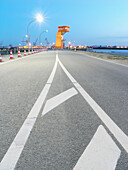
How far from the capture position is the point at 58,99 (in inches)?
199

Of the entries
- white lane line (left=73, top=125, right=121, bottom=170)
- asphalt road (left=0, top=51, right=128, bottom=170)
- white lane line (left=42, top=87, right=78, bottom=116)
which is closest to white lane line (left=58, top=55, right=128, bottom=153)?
asphalt road (left=0, top=51, right=128, bottom=170)

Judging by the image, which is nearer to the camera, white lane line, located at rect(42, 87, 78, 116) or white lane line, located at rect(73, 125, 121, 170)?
white lane line, located at rect(73, 125, 121, 170)

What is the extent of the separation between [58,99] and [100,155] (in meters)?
2.69

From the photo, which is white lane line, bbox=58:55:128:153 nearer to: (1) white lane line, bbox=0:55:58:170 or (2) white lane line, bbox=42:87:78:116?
(2) white lane line, bbox=42:87:78:116

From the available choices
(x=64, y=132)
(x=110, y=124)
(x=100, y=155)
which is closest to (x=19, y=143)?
(x=64, y=132)

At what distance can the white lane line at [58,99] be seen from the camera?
4.35m

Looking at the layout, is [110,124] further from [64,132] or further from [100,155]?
[100,155]

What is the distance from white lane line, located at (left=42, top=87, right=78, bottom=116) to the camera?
4.35 metres

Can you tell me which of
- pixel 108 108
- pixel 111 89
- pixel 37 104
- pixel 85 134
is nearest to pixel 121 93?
pixel 111 89

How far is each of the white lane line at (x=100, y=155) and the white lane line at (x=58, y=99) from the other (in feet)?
4.85

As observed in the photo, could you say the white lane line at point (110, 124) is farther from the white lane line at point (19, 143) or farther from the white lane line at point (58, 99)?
the white lane line at point (19, 143)

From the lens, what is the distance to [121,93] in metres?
5.72

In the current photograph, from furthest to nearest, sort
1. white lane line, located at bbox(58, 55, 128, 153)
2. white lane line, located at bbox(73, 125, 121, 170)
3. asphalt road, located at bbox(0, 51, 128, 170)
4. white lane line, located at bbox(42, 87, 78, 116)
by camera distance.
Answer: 1. white lane line, located at bbox(42, 87, 78, 116)
2. white lane line, located at bbox(58, 55, 128, 153)
3. asphalt road, located at bbox(0, 51, 128, 170)
4. white lane line, located at bbox(73, 125, 121, 170)

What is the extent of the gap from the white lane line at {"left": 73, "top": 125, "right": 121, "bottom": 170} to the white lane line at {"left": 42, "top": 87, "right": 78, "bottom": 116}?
58.2 inches
